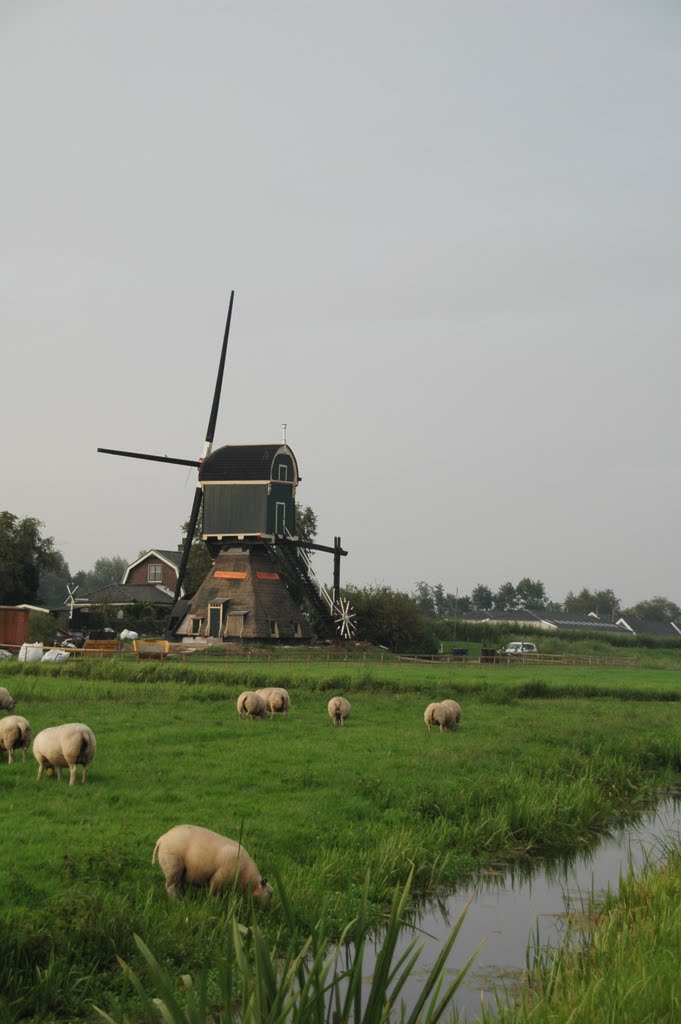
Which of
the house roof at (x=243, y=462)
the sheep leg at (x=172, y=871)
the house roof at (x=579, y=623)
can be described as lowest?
the sheep leg at (x=172, y=871)

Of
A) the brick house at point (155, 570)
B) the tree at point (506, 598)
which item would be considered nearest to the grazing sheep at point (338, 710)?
the brick house at point (155, 570)

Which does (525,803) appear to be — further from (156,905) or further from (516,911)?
(156,905)

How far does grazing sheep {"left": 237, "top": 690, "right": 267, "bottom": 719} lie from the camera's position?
26891 mm

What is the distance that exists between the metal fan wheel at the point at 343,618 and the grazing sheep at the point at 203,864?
175 feet

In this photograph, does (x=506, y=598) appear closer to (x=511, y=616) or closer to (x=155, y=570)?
(x=511, y=616)

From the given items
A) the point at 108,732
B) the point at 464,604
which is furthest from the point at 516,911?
the point at 464,604

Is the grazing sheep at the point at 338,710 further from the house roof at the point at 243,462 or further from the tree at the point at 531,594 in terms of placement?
the tree at the point at 531,594

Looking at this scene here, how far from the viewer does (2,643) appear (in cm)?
4994

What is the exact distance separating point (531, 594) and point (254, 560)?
5417 inches

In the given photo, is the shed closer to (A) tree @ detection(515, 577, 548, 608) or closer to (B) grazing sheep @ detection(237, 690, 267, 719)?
(B) grazing sheep @ detection(237, 690, 267, 719)

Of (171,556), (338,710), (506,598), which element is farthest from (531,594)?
(338,710)

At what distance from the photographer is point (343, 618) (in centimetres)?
6444

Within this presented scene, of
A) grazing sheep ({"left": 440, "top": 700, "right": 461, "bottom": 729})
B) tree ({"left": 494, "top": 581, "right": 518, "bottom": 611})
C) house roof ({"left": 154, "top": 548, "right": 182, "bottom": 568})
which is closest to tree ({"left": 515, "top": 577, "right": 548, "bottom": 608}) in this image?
tree ({"left": 494, "top": 581, "right": 518, "bottom": 611})

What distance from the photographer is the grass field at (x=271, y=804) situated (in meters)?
Result: 9.75
